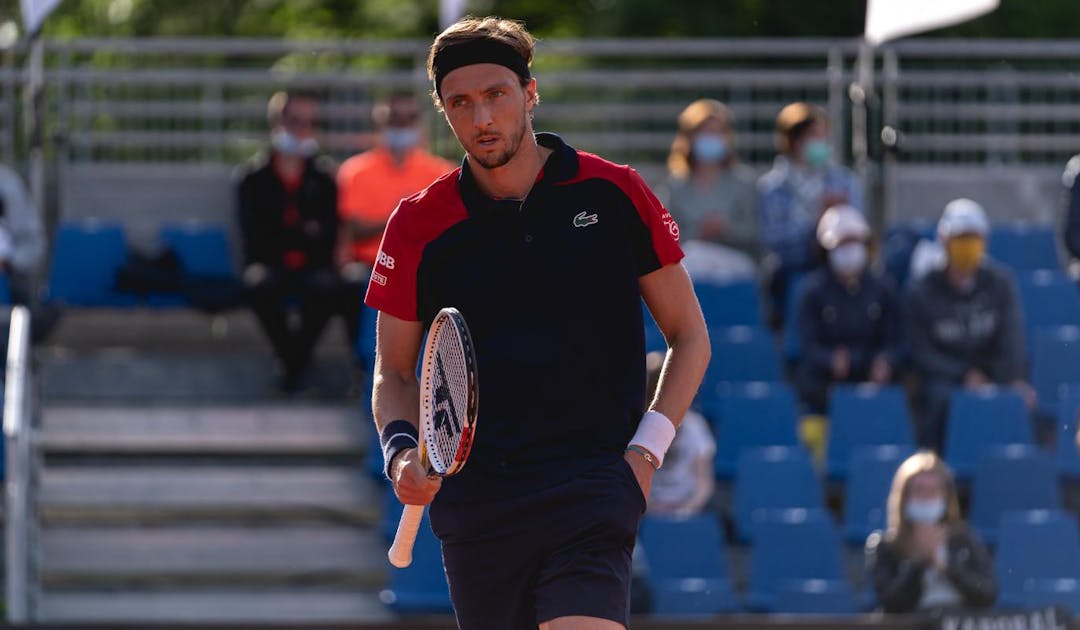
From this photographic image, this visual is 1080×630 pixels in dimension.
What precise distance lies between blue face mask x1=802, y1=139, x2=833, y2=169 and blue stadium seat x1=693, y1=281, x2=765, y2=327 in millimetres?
924

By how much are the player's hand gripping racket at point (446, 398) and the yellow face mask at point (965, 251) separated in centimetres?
691

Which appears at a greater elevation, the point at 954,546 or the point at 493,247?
the point at 493,247

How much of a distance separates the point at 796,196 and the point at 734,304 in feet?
2.66

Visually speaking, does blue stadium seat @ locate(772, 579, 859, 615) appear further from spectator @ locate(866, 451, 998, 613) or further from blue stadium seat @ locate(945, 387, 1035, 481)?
blue stadium seat @ locate(945, 387, 1035, 481)

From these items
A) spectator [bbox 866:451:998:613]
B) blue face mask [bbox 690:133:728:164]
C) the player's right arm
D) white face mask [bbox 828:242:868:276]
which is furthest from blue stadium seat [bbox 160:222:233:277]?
the player's right arm

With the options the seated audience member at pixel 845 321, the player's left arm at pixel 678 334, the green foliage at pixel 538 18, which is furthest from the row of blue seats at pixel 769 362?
the green foliage at pixel 538 18

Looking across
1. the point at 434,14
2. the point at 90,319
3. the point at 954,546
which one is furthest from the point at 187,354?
the point at 434,14

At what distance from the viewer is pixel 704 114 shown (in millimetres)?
12031

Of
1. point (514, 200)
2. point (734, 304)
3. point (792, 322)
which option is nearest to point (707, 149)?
point (734, 304)

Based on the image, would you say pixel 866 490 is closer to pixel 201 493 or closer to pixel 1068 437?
pixel 1068 437

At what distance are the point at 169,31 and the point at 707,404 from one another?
16.6m

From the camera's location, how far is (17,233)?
11.5 meters

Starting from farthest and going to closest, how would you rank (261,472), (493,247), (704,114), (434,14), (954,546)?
(434,14), (704,114), (261,472), (954,546), (493,247)

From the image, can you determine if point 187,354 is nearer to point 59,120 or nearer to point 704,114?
point 59,120
